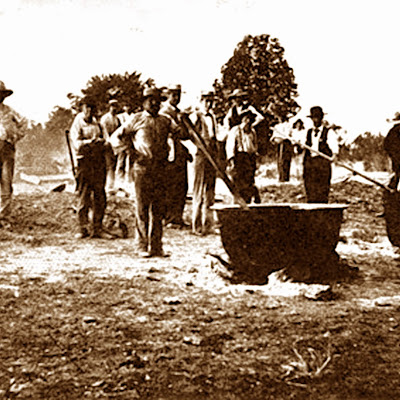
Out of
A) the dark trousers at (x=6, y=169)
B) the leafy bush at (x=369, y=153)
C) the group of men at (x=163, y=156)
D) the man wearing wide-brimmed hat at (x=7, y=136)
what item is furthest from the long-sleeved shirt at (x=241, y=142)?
the leafy bush at (x=369, y=153)

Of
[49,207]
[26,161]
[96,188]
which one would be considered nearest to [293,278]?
[96,188]

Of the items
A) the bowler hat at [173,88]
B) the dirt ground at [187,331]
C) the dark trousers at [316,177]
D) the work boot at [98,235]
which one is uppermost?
the bowler hat at [173,88]

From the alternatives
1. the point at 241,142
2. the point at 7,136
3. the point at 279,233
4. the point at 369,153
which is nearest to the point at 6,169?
the point at 7,136

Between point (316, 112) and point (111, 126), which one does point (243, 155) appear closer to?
point (316, 112)

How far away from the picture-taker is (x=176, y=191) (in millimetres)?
10891

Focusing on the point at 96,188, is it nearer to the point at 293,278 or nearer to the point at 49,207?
the point at 49,207

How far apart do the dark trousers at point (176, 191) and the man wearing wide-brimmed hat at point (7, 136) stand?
2.61 m

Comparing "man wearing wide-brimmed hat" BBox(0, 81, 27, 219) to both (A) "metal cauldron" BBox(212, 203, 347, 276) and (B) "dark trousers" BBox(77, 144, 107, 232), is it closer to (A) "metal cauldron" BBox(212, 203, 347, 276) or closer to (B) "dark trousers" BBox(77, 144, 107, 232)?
(B) "dark trousers" BBox(77, 144, 107, 232)

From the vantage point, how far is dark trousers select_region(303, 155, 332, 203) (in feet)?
33.9

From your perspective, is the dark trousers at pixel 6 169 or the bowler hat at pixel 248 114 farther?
the dark trousers at pixel 6 169

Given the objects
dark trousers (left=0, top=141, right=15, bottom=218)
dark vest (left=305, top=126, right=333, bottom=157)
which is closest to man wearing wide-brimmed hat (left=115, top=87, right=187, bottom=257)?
dark trousers (left=0, top=141, right=15, bottom=218)

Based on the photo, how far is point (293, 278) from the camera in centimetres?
604

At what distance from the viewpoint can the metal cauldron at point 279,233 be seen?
6.12 m

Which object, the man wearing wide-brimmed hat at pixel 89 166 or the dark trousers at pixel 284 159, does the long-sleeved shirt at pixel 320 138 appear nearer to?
the man wearing wide-brimmed hat at pixel 89 166
